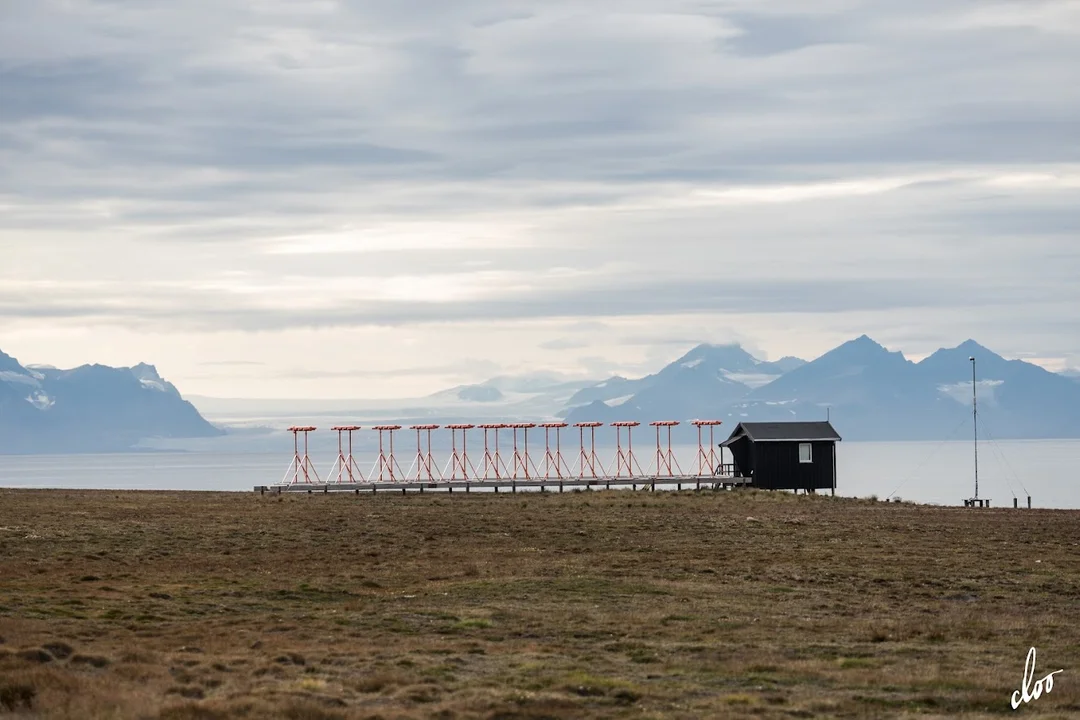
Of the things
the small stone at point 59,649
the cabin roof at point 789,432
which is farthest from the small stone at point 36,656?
the cabin roof at point 789,432

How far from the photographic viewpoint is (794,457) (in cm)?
8800

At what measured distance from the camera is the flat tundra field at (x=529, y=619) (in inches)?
798

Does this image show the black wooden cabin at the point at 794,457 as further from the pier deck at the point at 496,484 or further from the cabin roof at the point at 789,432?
the pier deck at the point at 496,484

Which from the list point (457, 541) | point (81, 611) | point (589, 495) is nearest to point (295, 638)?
point (81, 611)

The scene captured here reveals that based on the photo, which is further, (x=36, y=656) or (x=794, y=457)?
(x=794, y=457)

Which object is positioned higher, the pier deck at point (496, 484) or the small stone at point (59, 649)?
the pier deck at point (496, 484)

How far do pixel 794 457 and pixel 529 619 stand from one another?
60928 millimetres

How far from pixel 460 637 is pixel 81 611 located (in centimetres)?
827

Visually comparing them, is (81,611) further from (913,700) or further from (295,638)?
(913,700)

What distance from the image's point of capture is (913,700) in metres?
20.5

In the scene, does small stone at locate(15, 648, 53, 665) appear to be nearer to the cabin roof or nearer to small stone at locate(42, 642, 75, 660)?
small stone at locate(42, 642, 75, 660)

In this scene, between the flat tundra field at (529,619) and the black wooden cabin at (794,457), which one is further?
the black wooden cabin at (794,457)

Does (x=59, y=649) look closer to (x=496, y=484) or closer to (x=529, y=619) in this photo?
(x=529, y=619)

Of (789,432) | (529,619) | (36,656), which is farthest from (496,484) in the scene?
(36,656)
